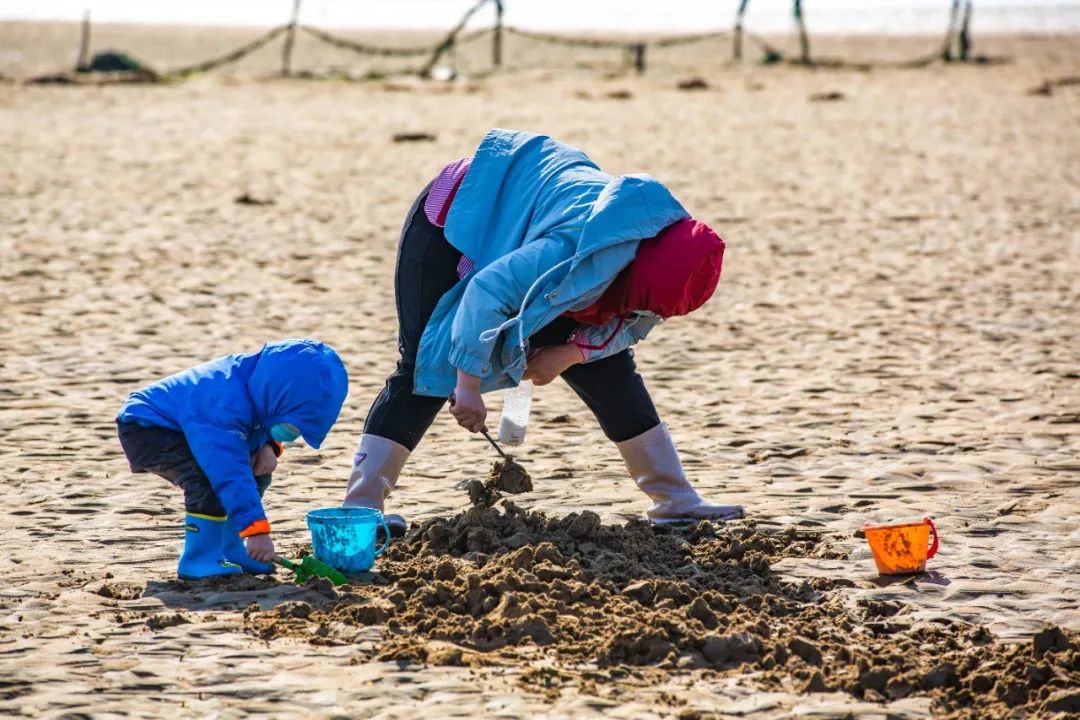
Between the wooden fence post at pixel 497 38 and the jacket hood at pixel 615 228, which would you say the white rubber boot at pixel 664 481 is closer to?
the jacket hood at pixel 615 228

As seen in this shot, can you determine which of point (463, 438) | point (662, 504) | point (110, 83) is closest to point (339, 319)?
point (463, 438)

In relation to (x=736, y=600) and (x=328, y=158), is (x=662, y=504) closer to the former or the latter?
(x=736, y=600)

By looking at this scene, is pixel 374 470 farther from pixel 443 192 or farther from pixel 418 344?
pixel 443 192

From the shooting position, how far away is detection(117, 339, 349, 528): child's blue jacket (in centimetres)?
412

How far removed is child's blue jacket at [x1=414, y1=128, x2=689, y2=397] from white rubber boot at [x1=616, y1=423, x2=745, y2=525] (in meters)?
0.74

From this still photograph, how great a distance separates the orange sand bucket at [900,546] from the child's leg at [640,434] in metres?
0.69

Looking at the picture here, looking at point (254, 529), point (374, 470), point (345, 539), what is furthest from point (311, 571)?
point (374, 470)

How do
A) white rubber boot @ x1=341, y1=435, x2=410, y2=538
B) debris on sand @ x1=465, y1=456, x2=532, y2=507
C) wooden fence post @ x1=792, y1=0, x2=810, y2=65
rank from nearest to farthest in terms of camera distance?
white rubber boot @ x1=341, y1=435, x2=410, y2=538 < debris on sand @ x1=465, y1=456, x2=532, y2=507 < wooden fence post @ x1=792, y1=0, x2=810, y2=65

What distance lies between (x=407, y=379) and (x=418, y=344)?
0.11 meters

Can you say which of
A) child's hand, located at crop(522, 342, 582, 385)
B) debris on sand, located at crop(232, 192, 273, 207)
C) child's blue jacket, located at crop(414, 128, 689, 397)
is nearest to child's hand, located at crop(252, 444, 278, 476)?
child's blue jacket, located at crop(414, 128, 689, 397)

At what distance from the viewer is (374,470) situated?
462 cm

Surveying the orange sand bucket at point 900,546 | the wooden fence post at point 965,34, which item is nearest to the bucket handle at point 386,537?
the orange sand bucket at point 900,546

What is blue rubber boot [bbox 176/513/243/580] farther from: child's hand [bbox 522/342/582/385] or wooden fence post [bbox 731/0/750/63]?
wooden fence post [bbox 731/0/750/63]

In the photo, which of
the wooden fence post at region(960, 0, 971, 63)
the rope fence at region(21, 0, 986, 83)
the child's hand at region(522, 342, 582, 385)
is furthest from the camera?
the wooden fence post at region(960, 0, 971, 63)
